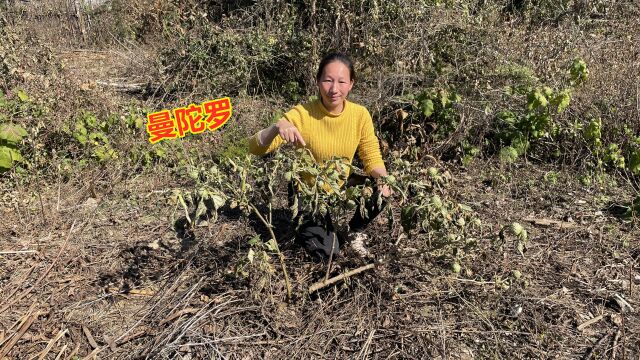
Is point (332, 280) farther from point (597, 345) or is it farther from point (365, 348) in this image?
point (597, 345)

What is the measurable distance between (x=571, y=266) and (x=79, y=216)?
2936 millimetres

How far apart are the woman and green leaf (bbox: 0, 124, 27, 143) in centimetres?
197

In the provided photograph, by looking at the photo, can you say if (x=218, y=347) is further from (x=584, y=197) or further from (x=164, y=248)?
(x=584, y=197)

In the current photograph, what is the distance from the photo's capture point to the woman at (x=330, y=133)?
7.68ft

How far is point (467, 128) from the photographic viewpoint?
362 cm

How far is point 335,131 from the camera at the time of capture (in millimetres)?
2539

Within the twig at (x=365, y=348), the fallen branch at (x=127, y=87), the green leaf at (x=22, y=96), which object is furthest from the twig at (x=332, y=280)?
the fallen branch at (x=127, y=87)

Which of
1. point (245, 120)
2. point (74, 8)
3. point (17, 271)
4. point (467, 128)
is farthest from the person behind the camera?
point (74, 8)

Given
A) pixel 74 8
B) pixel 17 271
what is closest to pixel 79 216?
pixel 17 271

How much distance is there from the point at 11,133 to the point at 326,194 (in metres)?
2.50

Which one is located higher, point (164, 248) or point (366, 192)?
point (366, 192)

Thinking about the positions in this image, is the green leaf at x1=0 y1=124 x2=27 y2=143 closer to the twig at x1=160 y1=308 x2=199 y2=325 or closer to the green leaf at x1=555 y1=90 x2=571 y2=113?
the twig at x1=160 y1=308 x2=199 y2=325

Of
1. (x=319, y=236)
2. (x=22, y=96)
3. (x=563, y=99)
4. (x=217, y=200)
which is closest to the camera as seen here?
(x=217, y=200)

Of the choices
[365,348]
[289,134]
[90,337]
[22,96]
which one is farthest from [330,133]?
[22,96]
